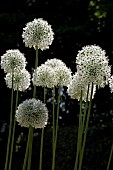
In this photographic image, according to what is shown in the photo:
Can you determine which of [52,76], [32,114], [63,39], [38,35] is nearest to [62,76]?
[52,76]

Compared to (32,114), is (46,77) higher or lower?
higher

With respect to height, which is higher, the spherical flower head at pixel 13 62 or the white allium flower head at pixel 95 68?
the spherical flower head at pixel 13 62

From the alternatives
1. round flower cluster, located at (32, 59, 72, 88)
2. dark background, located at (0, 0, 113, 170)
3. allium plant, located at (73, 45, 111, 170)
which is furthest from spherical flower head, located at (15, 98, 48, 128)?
dark background, located at (0, 0, 113, 170)

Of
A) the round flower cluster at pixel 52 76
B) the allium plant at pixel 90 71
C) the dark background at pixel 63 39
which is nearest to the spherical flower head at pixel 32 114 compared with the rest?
the allium plant at pixel 90 71

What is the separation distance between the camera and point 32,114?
9.75 feet

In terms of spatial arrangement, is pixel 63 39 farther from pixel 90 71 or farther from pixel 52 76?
pixel 90 71

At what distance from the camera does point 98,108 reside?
11312 mm

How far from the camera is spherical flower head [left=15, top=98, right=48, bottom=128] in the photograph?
2.94m

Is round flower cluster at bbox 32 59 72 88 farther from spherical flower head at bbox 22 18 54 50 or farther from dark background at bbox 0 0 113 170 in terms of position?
dark background at bbox 0 0 113 170

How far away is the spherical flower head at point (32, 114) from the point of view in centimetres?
294

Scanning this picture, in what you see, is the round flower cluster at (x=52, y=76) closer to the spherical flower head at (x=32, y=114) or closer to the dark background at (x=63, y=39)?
the spherical flower head at (x=32, y=114)

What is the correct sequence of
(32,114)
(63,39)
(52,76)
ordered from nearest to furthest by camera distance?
1. (32,114)
2. (52,76)
3. (63,39)

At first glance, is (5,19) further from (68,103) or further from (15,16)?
(68,103)

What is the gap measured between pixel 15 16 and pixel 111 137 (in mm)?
4806
